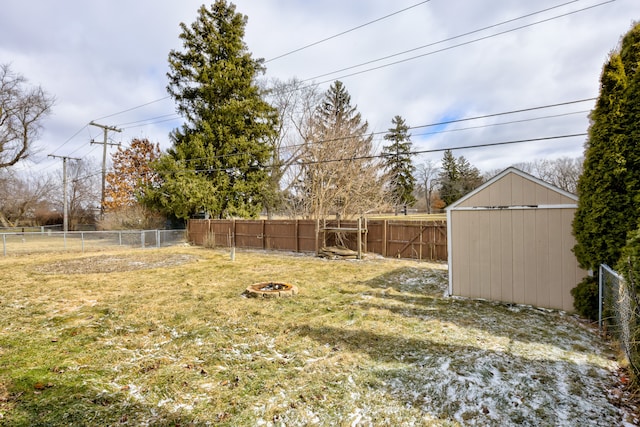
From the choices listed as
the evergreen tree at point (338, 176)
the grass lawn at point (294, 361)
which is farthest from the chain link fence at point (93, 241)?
the grass lawn at point (294, 361)

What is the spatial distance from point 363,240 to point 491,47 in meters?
7.84

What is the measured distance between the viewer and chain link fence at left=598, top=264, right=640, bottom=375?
2.93 metres

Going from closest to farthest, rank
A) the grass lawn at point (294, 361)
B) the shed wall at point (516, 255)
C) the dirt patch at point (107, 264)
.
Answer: the grass lawn at point (294, 361)
the shed wall at point (516, 255)
the dirt patch at point (107, 264)

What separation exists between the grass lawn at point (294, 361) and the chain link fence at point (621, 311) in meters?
0.30

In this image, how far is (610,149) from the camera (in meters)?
4.53

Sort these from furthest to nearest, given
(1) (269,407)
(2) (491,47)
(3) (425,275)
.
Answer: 1. (3) (425,275)
2. (2) (491,47)
3. (1) (269,407)

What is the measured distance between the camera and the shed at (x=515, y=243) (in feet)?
17.6

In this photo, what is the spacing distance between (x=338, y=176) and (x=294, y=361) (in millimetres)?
13282

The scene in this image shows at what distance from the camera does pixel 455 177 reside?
3925cm

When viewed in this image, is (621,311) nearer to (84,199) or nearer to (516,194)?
(516,194)

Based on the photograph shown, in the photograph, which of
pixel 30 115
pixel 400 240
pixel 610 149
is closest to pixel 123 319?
pixel 610 149

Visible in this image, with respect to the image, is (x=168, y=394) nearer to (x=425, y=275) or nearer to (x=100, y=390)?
(x=100, y=390)

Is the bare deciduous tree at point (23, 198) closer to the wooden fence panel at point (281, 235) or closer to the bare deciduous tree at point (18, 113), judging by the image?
the bare deciduous tree at point (18, 113)

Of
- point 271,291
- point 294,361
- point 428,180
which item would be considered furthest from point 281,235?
point 428,180
